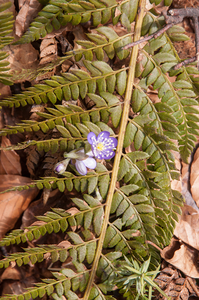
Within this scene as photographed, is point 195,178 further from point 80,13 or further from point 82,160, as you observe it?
point 80,13

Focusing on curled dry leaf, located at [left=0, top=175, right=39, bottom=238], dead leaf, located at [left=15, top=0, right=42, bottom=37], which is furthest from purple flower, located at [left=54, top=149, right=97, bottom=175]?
dead leaf, located at [left=15, top=0, right=42, bottom=37]

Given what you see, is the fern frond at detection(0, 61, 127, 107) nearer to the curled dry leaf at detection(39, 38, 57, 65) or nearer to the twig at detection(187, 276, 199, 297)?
the curled dry leaf at detection(39, 38, 57, 65)

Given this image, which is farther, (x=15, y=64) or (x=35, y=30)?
(x=15, y=64)

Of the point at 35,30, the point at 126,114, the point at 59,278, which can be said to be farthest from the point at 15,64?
the point at 59,278

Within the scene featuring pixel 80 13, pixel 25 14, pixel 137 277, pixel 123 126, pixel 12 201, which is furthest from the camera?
pixel 12 201

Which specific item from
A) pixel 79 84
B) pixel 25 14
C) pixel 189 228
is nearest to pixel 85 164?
pixel 79 84

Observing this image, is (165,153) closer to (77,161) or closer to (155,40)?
(77,161)

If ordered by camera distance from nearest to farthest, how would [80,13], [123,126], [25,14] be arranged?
[80,13]
[123,126]
[25,14]
